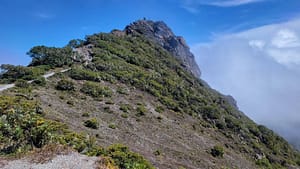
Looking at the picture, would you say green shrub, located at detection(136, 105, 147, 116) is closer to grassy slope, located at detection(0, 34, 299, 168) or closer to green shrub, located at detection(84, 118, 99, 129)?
grassy slope, located at detection(0, 34, 299, 168)

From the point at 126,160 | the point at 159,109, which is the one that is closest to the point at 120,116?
the point at 159,109

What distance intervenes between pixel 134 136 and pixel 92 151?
→ 11.4 metres

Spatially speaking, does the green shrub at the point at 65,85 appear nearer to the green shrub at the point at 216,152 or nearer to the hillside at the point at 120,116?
the hillside at the point at 120,116

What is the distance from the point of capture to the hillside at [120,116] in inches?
637

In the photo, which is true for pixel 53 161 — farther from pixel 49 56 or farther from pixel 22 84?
pixel 49 56

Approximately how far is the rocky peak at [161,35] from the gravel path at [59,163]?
70613 millimetres

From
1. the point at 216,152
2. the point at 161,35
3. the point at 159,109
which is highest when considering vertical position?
the point at 161,35

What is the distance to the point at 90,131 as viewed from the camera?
2330 cm

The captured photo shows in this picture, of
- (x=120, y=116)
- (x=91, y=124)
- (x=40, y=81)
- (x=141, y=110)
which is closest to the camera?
(x=91, y=124)

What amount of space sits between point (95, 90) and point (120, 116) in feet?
18.2

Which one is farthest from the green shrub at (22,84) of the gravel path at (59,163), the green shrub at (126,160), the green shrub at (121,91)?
the gravel path at (59,163)

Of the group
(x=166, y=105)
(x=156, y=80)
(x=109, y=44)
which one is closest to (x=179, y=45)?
(x=109, y=44)

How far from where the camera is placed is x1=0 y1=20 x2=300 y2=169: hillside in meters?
16.2

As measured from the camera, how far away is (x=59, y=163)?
1220 cm
